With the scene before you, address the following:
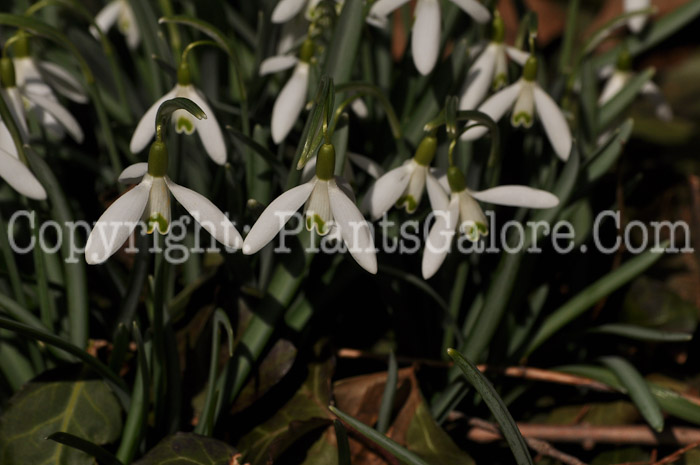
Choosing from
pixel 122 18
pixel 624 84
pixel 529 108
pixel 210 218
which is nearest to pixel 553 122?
pixel 529 108

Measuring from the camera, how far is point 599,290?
3.83ft

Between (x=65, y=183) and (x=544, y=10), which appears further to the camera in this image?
(x=544, y=10)

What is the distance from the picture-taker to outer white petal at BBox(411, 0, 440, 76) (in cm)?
103

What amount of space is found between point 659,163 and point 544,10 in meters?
0.79

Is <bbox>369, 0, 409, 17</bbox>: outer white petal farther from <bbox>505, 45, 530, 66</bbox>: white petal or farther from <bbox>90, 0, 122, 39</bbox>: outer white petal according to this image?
<bbox>90, 0, 122, 39</bbox>: outer white petal

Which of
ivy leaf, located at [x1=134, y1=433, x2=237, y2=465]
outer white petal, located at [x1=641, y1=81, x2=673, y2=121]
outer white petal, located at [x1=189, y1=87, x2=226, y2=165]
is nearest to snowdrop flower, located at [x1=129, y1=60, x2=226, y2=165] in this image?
outer white petal, located at [x1=189, y1=87, x2=226, y2=165]

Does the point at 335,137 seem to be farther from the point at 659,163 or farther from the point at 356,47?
the point at 659,163

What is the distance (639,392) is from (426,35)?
65 centimetres

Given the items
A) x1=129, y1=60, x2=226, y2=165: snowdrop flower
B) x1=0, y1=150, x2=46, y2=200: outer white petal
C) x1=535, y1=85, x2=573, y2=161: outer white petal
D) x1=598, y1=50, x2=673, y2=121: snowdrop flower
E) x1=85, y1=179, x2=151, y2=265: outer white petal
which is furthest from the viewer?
x1=598, y1=50, x2=673, y2=121: snowdrop flower

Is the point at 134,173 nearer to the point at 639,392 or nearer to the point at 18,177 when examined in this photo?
the point at 18,177

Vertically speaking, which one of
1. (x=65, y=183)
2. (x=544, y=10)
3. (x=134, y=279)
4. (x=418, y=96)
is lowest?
(x=134, y=279)

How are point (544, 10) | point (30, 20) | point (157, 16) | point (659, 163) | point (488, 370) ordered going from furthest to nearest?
point (544, 10), point (659, 163), point (157, 16), point (488, 370), point (30, 20)

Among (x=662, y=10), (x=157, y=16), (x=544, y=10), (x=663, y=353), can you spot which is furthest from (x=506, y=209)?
(x=662, y=10)

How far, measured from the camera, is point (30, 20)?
38.2 inches
